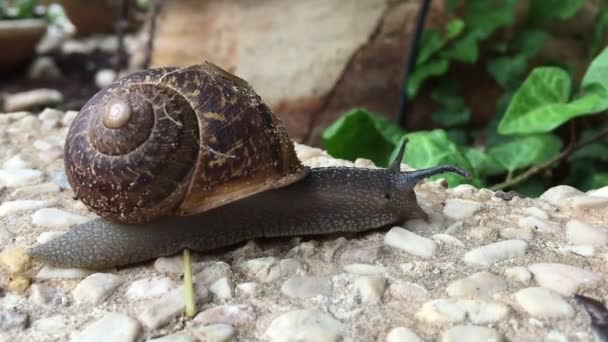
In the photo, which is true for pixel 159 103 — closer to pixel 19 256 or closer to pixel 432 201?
pixel 19 256

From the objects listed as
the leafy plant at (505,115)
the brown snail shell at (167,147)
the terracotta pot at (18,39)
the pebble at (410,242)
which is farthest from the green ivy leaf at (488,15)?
the terracotta pot at (18,39)

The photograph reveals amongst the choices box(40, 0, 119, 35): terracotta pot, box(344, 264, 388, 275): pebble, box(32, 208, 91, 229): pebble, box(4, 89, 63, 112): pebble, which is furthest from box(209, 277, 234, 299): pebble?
box(40, 0, 119, 35): terracotta pot

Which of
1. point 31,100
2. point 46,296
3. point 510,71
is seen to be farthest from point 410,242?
point 31,100

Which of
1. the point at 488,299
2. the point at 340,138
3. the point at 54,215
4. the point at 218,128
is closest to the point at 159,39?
the point at 340,138

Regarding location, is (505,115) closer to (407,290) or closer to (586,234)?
(586,234)

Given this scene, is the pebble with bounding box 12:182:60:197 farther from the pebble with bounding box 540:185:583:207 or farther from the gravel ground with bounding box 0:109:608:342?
the pebble with bounding box 540:185:583:207

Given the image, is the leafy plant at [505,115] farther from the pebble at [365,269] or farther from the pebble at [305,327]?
the pebble at [305,327]
